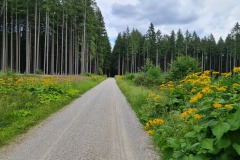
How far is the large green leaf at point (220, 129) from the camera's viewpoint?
10.9ft

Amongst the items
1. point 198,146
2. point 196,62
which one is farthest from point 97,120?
point 196,62

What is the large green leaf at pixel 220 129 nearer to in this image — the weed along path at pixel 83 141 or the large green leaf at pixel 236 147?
the large green leaf at pixel 236 147

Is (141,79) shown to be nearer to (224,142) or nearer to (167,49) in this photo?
(224,142)

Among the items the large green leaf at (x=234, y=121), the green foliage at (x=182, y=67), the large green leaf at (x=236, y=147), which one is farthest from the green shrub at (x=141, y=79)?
the large green leaf at (x=236, y=147)

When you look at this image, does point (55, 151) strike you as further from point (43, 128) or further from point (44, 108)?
point (44, 108)

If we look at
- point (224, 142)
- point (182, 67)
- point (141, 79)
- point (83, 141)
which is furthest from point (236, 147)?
point (141, 79)

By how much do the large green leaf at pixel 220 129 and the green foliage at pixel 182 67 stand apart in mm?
17326

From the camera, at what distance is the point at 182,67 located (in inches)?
819

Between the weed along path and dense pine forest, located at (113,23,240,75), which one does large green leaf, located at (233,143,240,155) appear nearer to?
the weed along path

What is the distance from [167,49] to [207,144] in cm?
9661

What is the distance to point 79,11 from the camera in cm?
5278

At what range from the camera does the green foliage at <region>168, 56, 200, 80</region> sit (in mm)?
20562

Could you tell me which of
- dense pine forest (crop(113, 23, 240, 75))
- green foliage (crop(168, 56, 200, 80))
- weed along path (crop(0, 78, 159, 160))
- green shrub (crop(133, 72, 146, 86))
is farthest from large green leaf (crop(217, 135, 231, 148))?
dense pine forest (crop(113, 23, 240, 75))

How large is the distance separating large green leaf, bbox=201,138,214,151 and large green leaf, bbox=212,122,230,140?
0.24 m
